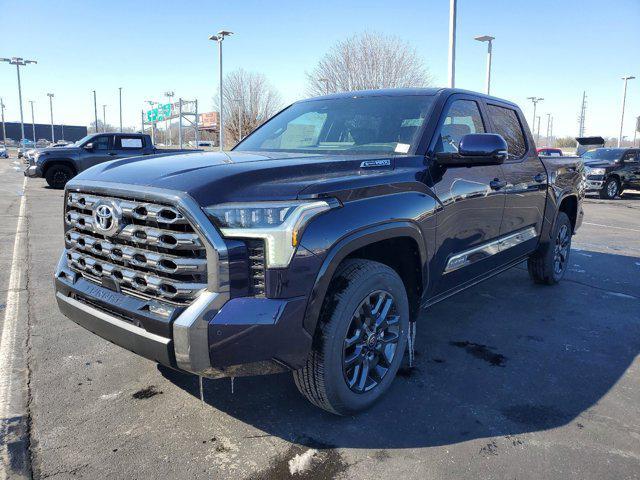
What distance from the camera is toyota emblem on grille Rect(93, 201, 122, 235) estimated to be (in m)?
2.55

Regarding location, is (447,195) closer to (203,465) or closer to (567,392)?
(567,392)

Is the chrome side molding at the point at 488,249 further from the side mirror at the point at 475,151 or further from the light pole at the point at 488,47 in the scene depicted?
the light pole at the point at 488,47

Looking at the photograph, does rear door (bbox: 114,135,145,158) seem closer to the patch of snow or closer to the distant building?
the patch of snow

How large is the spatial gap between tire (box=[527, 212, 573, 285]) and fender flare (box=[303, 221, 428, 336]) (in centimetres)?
317

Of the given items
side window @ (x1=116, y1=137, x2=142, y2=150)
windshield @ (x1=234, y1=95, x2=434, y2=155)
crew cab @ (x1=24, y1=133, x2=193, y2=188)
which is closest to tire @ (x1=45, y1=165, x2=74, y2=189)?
crew cab @ (x1=24, y1=133, x2=193, y2=188)

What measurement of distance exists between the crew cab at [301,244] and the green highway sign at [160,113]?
69.0 m

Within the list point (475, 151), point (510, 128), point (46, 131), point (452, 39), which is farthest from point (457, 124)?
point (46, 131)

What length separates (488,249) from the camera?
13.3 feet

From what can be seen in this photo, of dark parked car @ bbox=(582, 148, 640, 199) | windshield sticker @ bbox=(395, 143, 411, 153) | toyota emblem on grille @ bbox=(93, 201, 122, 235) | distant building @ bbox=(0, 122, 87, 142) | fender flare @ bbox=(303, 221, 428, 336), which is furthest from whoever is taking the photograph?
distant building @ bbox=(0, 122, 87, 142)

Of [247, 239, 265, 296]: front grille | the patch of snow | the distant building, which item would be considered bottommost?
the patch of snow

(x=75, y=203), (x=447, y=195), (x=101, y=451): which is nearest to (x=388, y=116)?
(x=447, y=195)

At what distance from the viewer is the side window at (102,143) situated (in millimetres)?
17375

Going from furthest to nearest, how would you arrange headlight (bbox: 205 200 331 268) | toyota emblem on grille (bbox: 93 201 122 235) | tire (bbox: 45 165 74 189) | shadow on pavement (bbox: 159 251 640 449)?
tire (bbox: 45 165 74 189) < shadow on pavement (bbox: 159 251 640 449) < toyota emblem on grille (bbox: 93 201 122 235) < headlight (bbox: 205 200 331 268)

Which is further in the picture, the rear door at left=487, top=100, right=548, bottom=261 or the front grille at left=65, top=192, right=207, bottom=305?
the rear door at left=487, top=100, right=548, bottom=261
